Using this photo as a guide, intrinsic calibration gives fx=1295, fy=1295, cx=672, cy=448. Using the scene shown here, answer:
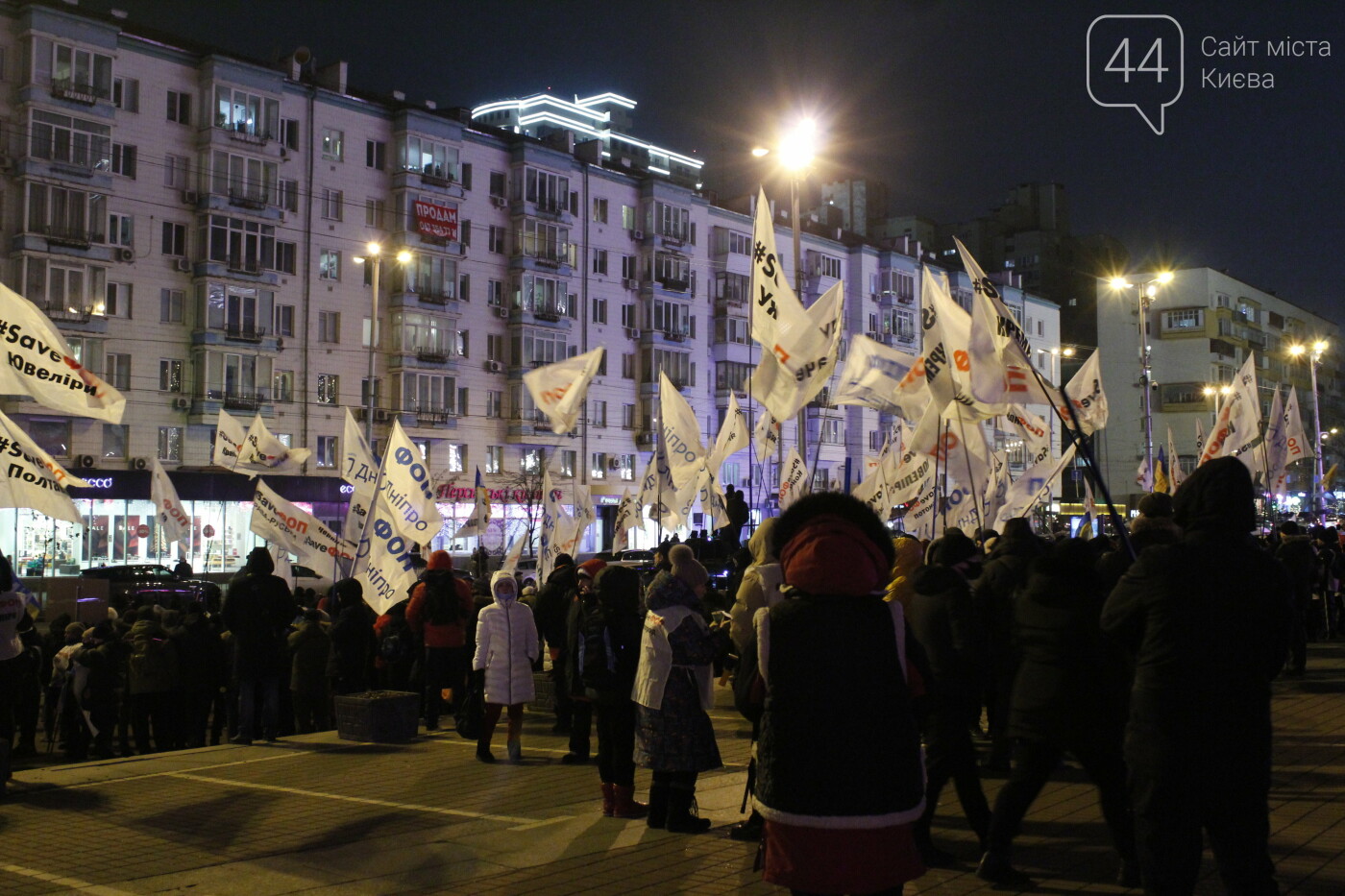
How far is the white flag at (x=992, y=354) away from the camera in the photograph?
13.4 meters

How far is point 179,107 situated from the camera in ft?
155

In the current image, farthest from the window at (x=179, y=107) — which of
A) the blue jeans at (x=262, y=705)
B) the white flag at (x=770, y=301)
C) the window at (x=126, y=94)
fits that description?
the blue jeans at (x=262, y=705)

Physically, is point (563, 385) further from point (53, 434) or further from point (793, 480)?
point (53, 434)

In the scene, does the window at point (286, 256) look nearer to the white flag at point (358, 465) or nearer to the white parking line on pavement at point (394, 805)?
the white flag at point (358, 465)

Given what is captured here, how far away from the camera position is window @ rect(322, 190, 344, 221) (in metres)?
51.4

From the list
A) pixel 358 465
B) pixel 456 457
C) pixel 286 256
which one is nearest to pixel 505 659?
pixel 358 465

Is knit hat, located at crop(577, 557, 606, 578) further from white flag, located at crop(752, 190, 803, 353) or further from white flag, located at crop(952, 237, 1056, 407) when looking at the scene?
white flag, located at crop(952, 237, 1056, 407)

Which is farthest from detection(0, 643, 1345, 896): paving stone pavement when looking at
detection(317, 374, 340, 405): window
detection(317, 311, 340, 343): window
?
detection(317, 311, 340, 343): window

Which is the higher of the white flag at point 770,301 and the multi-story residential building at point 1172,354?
the multi-story residential building at point 1172,354

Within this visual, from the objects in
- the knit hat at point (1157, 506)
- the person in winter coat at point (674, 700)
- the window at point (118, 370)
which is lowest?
the person in winter coat at point (674, 700)

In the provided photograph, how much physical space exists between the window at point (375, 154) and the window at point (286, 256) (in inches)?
201

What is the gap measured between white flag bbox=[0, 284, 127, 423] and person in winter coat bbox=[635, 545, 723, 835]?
517 centimetres

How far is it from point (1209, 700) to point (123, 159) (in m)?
47.5

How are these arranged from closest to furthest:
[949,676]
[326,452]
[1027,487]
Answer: [949,676] < [1027,487] < [326,452]
